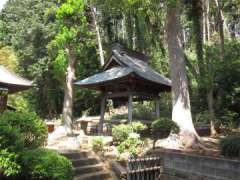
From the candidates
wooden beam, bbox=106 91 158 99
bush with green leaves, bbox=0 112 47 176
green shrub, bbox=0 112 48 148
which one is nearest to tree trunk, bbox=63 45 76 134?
wooden beam, bbox=106 91 158 99

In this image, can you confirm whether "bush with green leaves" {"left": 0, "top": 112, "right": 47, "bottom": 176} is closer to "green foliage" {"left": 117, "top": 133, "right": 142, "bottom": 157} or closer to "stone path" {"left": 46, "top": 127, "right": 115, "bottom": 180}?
"stone path" {"left": 46, "top": 127, "right": 115, "bottom": 180}

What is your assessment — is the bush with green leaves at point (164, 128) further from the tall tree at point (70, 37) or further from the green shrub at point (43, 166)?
the tall tree at point (70, 37)

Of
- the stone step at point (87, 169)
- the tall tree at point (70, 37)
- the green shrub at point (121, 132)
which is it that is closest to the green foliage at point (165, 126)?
the green shrub at point (121, 132)

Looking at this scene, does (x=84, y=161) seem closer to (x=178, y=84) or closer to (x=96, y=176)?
(x=96, y=176)

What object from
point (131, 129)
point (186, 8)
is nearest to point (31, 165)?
point (131, 129)

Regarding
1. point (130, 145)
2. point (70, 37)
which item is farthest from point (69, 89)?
point (130, 145)

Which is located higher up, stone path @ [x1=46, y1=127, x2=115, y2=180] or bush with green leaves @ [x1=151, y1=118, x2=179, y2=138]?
bush with green leaves @ [x1=151, y1=118, x2=179, y2=138]

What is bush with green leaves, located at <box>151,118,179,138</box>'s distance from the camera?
10055 mm

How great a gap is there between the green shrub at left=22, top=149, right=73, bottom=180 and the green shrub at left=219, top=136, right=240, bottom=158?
13.2 feet

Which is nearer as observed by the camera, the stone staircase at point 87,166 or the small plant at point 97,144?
the stone staircase at point 87,166

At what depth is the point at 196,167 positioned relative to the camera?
24.2 ft

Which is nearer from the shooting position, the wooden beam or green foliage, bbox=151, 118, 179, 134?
green foliage, bbox=151, 118, 179, 134

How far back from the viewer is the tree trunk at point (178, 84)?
10445mm

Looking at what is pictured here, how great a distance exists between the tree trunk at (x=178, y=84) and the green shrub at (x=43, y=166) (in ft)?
17.9
